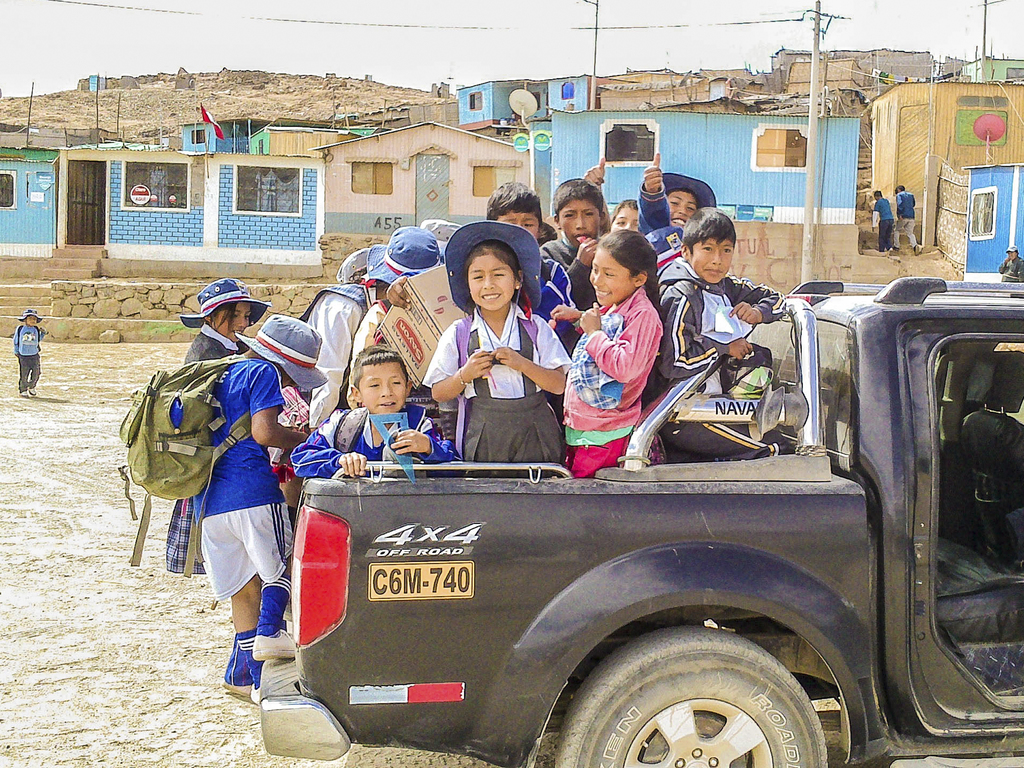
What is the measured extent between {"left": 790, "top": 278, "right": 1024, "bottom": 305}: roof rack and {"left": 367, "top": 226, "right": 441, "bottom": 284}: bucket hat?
1616 millimetres

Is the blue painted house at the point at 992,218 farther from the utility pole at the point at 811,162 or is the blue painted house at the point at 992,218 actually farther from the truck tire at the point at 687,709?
the truck tire at the point at 687,709

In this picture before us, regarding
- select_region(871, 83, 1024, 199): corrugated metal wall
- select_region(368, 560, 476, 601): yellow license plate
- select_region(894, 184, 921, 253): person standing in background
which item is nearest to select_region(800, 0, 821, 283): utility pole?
select_region(894, 184, 921, 253): person standing in background

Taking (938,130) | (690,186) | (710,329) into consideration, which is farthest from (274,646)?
(938,130)

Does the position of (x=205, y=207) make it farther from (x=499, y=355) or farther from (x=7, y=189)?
(x=499, y=355)

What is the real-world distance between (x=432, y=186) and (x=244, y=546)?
27319 mm

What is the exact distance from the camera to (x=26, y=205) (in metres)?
31.4

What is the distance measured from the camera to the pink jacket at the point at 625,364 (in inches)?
124

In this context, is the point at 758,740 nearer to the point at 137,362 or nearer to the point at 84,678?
the point at 84,678

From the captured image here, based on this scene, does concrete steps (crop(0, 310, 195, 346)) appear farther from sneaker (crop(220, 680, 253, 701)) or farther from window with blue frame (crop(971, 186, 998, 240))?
window with blue frame (crop(971, 186, 998, 240))

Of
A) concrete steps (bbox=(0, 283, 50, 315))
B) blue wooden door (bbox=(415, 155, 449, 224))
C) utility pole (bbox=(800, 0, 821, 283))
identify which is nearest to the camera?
concrete steps (bbox=(0, 283, 50, 315))

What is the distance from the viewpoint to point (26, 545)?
6.78m

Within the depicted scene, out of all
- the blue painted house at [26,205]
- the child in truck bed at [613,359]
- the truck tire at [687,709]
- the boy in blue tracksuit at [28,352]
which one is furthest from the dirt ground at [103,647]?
the blue painted house at [26,205]

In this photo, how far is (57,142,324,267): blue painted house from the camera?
97.1 feet

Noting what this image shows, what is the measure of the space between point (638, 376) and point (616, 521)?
0.55 metres
